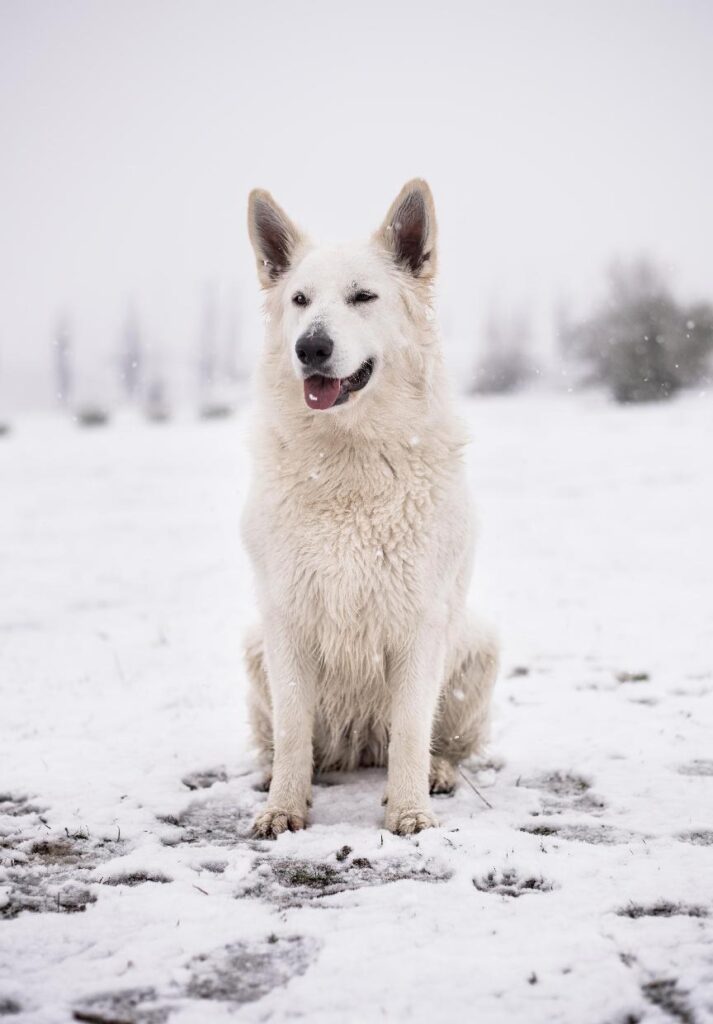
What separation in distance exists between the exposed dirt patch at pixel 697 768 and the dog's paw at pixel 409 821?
1.41 meters

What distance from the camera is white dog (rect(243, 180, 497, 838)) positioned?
3311 millimetres

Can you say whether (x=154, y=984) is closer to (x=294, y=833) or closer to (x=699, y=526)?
(x=294, y=833)

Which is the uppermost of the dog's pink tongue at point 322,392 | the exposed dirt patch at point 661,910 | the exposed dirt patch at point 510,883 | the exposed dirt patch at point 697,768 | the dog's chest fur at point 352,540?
the dog's pink tongue at point 322,392

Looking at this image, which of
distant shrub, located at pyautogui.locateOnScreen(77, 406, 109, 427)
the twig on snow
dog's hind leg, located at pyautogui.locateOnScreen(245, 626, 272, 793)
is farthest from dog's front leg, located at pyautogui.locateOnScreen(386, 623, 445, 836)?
distant shrub, located at pyautogui.locateOnScreen(77, 406, 109, 427)

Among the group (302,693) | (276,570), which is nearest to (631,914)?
(302,693)

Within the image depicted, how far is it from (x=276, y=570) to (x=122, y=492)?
39.8 feet

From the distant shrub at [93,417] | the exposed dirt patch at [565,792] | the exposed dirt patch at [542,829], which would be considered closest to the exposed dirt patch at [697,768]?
the exposed dirt patch at [565,792]

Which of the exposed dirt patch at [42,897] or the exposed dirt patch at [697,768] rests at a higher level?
the exposed dirt patch at [42,897]

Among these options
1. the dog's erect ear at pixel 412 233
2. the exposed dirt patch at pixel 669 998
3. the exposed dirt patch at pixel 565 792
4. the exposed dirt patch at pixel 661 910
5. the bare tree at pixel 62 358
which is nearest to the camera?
the exposed dirt patch at pixel 669 998

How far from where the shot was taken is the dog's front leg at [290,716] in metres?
3.30

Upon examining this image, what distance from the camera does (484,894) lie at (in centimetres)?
239

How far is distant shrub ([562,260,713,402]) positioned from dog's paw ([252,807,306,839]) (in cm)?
2114

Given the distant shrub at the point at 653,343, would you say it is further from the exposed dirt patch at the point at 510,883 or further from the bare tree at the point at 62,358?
the bare tree at the point at 62,358

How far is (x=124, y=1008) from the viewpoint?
5.91ft
